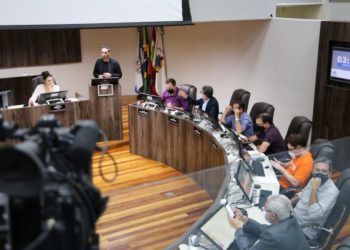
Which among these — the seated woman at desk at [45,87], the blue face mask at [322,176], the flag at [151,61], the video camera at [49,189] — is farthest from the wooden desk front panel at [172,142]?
the video camera at [49,189]

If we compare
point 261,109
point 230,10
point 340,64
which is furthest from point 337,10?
point 261,109

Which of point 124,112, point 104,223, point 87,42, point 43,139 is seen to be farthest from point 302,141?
point 87,42

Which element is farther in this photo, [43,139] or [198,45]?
[198,45]

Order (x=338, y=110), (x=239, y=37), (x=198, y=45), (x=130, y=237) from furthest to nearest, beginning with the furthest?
(x=198, y=45) → (x=239, y=37) → (x=338, y=110) → (x=130, y=237)

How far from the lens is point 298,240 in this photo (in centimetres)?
292

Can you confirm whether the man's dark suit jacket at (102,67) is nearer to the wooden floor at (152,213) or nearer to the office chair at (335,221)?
the wooden floor at (152,213)

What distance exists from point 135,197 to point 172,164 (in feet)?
8.64

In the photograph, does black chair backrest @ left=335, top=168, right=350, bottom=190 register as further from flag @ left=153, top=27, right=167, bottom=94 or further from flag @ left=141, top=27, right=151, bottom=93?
flag @ left=141, top=27, right=151, bottom=93

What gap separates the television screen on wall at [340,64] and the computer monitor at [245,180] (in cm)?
259

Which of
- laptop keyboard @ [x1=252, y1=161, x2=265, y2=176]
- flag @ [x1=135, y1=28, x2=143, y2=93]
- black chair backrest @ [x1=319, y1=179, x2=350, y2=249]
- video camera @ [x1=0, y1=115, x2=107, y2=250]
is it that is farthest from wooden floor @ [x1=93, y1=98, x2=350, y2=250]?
flag @ [x1=135, y1=28, x2=143, y2=93]

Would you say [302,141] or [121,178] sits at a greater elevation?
[302,141]

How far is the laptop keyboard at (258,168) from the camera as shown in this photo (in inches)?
167

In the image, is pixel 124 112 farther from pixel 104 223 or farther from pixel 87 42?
pixel 104 223

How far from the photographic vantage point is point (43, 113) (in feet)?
21.1
